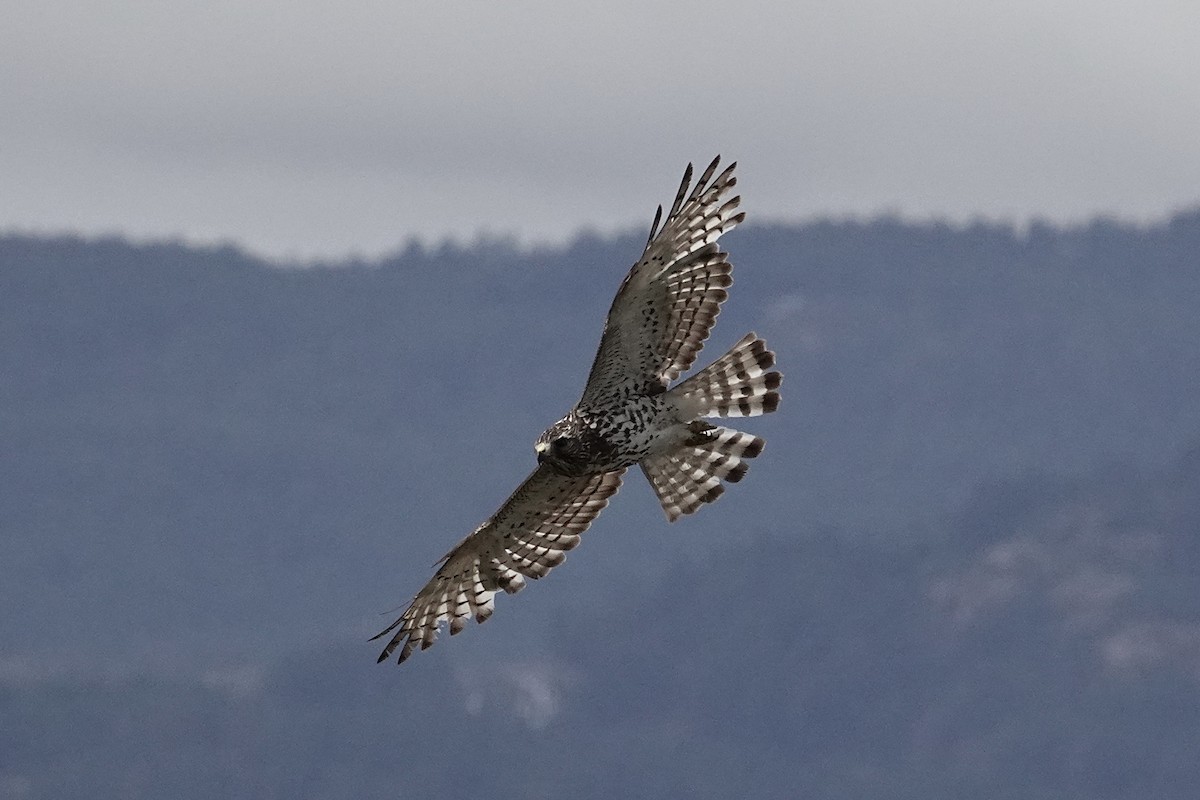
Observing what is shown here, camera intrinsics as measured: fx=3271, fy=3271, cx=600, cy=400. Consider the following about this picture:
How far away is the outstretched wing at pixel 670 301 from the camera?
20.6 metres

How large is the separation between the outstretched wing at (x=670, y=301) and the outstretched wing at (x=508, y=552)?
1044 mm

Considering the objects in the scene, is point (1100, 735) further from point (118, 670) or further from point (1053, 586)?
point (118, 670)

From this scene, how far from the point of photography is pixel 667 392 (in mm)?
20984

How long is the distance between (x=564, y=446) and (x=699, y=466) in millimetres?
1234

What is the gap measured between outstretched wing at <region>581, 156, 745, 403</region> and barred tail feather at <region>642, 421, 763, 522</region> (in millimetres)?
556

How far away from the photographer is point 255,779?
17475 centimetres

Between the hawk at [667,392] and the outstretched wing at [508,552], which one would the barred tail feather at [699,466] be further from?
the outstretched wing at [508,552]

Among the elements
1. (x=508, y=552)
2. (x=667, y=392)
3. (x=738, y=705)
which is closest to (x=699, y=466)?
(x=667, y=392)

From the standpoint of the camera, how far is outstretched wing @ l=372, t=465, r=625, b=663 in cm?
2166

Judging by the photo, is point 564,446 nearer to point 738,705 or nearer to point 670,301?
point 670,301

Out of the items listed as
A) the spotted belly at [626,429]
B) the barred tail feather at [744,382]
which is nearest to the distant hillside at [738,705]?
the spotted belly at [626,429]

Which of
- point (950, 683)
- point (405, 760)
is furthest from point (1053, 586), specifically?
point (405, 760)

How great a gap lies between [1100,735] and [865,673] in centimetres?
2241

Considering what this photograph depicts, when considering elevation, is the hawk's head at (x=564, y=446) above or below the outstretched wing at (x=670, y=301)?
below
